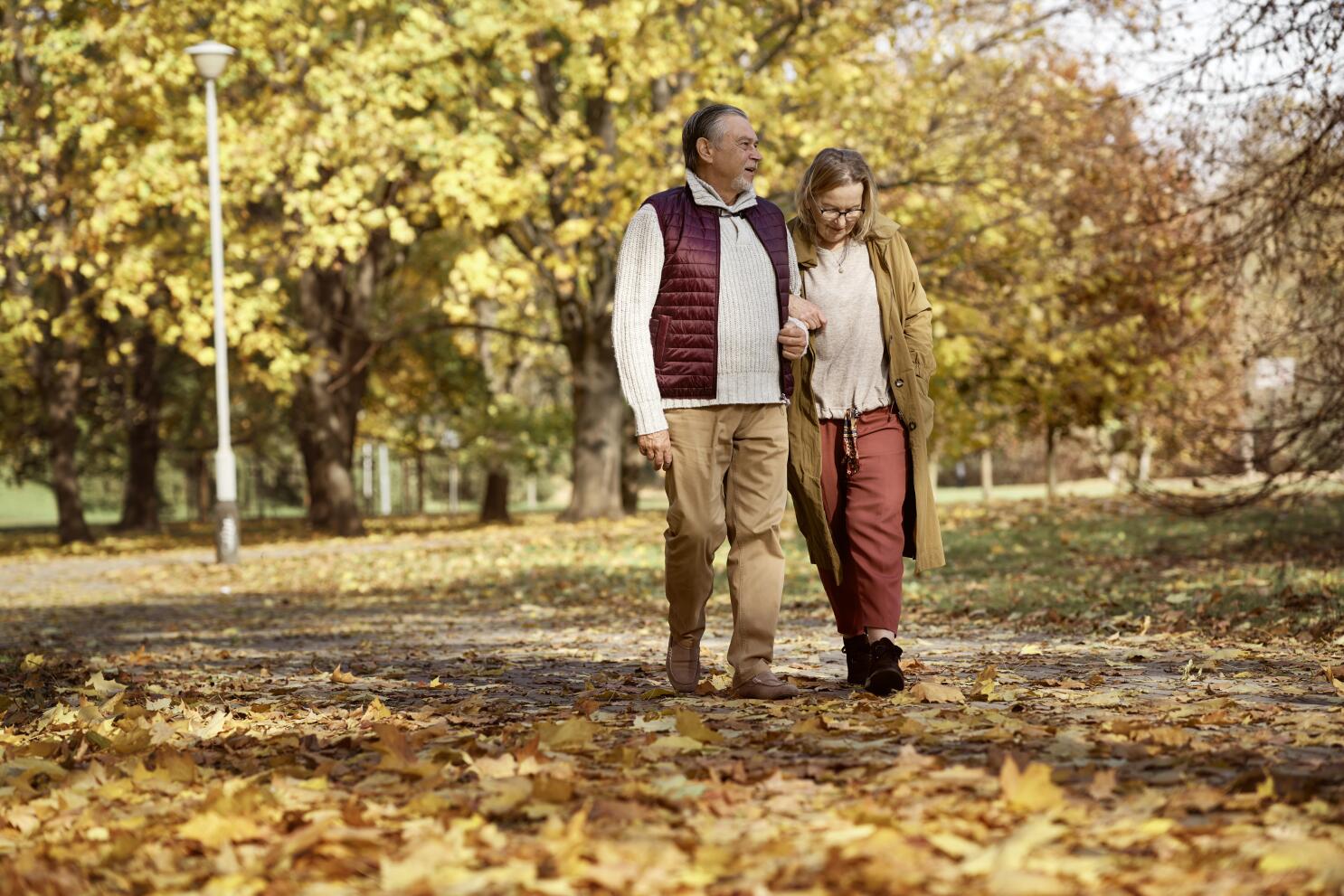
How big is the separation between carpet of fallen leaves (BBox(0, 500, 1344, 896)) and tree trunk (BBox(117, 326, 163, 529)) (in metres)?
21.9

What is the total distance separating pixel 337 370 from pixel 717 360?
1960cm

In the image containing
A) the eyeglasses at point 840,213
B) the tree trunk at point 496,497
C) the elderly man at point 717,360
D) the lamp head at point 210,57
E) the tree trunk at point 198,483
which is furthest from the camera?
the tree trunk at point 198,483

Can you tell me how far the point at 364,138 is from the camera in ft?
59.9

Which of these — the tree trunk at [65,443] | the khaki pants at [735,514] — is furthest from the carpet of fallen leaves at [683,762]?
the tree trunk at [65,443]

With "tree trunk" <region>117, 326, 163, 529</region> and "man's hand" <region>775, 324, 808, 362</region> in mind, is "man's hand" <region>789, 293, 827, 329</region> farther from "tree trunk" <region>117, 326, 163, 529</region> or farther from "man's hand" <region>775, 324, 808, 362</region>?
"tree trunk" <region>117, 326, 163, 529</region>

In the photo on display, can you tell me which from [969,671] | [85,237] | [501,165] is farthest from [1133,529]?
[85,237]

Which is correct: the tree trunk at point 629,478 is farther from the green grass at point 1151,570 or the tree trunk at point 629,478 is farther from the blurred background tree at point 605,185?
the green grass at point 1151,570

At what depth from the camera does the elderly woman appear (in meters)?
5.77

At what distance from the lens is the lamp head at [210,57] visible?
1672 centimetres

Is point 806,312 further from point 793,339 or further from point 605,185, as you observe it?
point 605,185

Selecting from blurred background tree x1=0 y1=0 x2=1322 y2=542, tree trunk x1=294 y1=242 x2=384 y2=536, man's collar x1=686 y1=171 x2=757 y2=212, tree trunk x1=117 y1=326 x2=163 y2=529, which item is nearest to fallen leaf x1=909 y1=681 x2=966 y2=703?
man's collar x1=686 y1=171 x2=757 y2=212

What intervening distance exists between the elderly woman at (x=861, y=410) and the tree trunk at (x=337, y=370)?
19150 mm

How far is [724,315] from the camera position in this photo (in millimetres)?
5562

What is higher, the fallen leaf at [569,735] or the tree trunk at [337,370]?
the tree trunk at [337,370]
